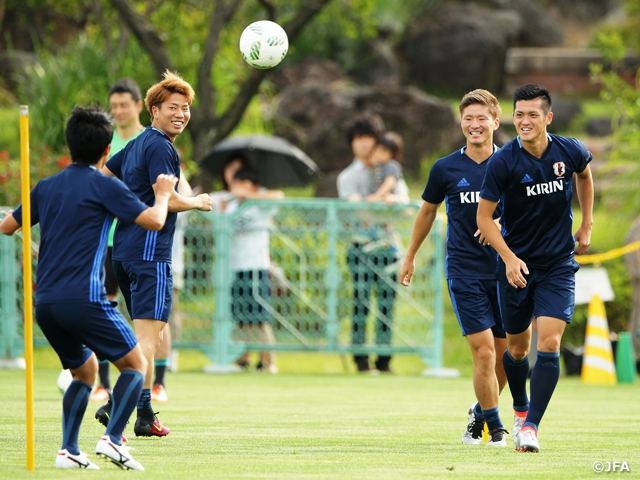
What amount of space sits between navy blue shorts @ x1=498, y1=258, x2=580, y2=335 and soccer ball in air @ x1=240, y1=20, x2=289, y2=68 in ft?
8.37

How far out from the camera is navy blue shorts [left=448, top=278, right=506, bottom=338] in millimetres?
6957

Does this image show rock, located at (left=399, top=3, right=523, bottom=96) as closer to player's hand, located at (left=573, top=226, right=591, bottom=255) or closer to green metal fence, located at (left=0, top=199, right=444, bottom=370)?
green metal fence, located at (left=0, top=199, right=444, bottom=370)

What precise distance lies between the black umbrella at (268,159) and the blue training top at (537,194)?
23.2ft

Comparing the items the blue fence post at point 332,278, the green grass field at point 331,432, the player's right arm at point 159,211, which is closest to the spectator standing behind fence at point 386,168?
the blue fence post at point 332,278

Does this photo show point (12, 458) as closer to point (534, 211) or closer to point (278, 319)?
point (534, 211)

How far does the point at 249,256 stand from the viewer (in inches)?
506

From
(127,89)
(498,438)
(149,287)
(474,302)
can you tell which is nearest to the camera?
(149,287)

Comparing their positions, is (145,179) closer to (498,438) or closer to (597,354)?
(498,438)

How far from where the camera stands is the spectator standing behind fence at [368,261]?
42.5 feet

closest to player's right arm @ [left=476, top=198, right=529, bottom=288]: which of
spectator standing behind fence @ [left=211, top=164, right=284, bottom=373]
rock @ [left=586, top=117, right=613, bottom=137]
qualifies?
spectator standing behind fence @ [left=211, top=164, right=284, bottom=373]

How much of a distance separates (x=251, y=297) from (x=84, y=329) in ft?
25.3

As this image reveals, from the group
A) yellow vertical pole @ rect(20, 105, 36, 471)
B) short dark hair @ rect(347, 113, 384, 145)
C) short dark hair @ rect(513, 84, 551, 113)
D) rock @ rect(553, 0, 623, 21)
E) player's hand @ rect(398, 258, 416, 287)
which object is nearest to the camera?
yellow vertical pole @ rect(20, 105, 36, 471)

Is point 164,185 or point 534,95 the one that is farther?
point 534,95

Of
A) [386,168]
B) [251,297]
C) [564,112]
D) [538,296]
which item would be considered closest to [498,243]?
[538,296]
